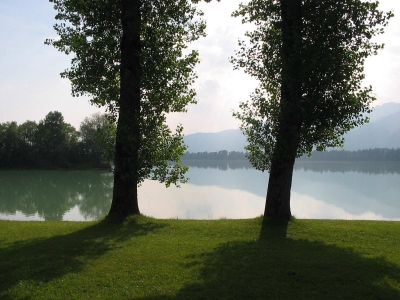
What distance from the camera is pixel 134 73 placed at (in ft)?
47.4

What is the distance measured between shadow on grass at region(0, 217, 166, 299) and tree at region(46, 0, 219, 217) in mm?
2030

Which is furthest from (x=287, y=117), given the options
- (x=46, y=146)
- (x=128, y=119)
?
(x=46, y=146)

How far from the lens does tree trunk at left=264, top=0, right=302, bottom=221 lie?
12414mm

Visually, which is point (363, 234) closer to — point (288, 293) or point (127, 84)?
point (288, 293)

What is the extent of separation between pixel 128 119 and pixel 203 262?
24.0 ft

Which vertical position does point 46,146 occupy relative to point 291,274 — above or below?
above

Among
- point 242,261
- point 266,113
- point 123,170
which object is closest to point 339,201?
point 266,113

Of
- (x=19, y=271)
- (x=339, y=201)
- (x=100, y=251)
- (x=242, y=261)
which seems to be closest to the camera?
(x=19, y=271)

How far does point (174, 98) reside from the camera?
15.2m

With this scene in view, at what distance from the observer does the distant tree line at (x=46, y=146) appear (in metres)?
86.9

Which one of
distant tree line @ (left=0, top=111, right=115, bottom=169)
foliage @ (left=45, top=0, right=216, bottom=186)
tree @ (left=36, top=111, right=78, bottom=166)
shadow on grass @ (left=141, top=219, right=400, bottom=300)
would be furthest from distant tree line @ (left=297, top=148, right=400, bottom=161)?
shadow on grass @ (left=141, top=219, right=400, bottom=300)

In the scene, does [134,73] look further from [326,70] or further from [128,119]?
[326,70]

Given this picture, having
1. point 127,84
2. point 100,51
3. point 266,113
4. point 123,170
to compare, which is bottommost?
point 123,170

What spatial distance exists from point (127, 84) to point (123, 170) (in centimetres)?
348
